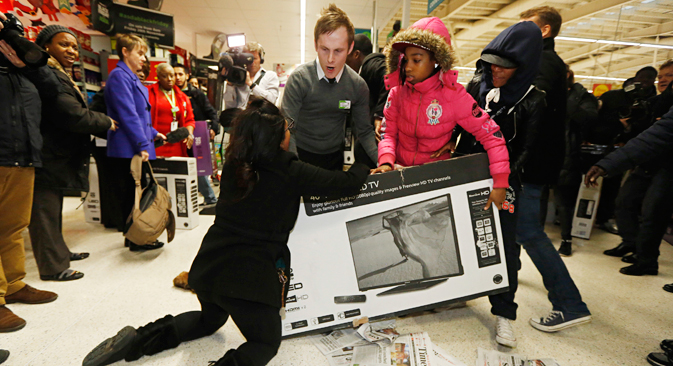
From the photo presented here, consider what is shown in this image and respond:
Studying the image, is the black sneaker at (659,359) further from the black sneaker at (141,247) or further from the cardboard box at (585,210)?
the black sneaker at (141,247)

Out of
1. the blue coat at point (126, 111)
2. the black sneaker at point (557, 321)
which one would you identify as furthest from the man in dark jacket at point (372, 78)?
the blue coat at point (126, 111)

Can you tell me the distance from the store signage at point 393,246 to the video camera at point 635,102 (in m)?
2.53

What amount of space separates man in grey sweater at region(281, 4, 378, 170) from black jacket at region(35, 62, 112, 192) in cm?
139

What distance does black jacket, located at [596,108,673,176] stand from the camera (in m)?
1.51

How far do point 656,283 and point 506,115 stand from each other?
2082mm

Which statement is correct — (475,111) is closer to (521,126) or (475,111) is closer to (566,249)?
(521,126)

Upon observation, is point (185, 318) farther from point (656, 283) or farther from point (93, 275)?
point (656, 283)

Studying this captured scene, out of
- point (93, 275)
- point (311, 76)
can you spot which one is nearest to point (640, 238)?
point (311, 76)

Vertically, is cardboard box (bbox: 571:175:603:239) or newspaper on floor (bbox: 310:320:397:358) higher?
cardboard box (bbox: 571:175:603:239)

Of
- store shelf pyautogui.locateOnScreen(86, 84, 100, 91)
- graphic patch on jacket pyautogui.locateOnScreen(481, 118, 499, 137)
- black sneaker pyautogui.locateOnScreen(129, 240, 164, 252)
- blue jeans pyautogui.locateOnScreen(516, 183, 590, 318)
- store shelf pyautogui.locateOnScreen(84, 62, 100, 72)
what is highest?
store shelf pyautogui.locateOnScreen(84, 62, 100, 72)

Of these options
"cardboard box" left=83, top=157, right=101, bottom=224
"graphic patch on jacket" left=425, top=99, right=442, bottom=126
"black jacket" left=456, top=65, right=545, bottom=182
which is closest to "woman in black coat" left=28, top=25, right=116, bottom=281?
"cardboard box" left=83, top=157, right=101, bottom=224

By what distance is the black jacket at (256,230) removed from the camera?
1.19 m

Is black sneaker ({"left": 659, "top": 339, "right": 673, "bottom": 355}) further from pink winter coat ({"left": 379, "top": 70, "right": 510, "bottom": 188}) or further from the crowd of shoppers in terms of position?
pink winter coat ({"left": 379, "top": 70, "right": 510, "bottom": 188})

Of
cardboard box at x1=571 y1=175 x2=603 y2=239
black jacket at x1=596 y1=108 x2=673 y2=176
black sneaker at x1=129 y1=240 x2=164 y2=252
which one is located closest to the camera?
black jacket at x1=596 y1=108 x2=673 y2=176
